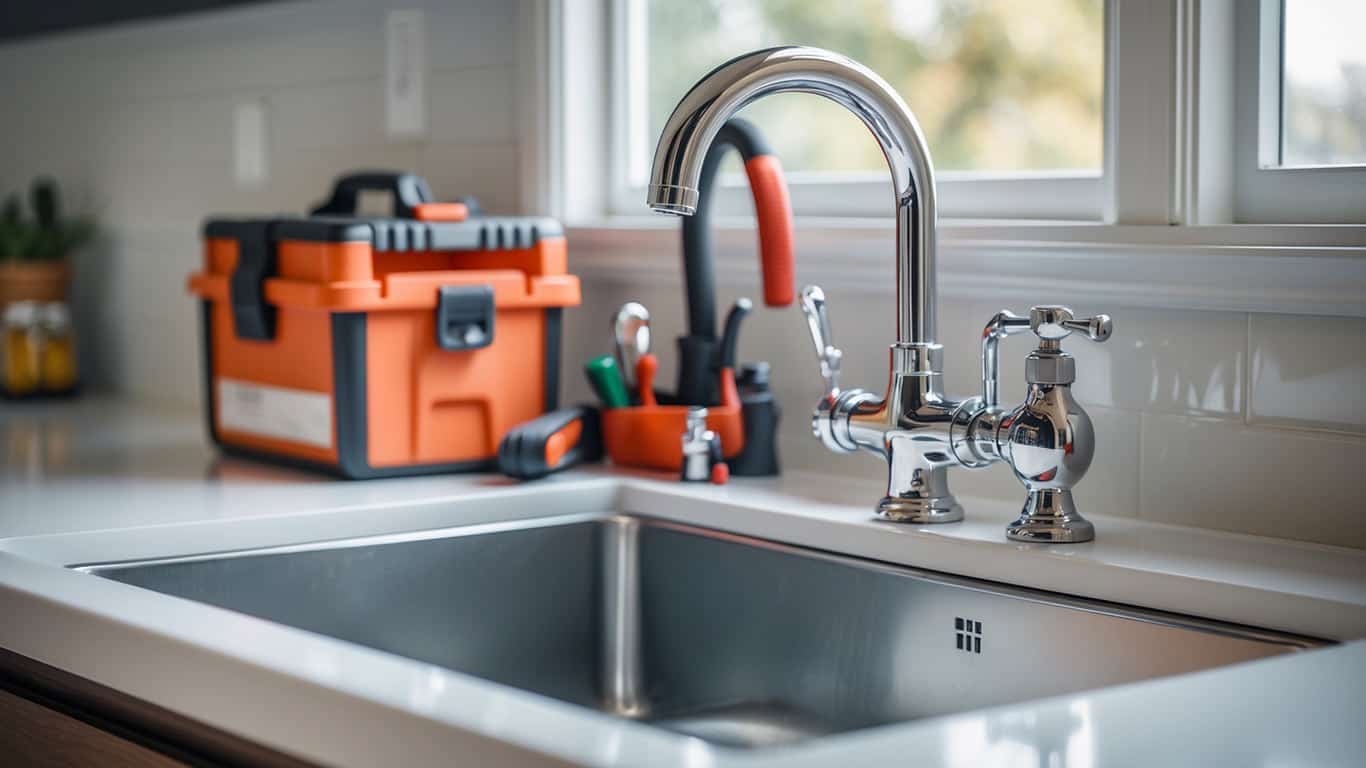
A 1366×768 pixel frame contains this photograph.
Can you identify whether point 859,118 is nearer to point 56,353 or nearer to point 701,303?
point 701,303

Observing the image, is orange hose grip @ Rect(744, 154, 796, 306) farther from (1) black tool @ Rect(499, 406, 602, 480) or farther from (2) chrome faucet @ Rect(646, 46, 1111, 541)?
(1) black tool @ Rect(499, 406, 602, 480)

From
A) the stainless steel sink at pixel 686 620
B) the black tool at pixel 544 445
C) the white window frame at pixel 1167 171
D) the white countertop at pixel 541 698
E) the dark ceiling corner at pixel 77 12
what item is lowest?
the stainless steel sink at pixel 686 620

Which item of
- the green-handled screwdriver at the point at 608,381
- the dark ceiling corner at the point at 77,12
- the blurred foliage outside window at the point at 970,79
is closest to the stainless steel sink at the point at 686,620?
the green-handled screwdriver at the point at 608,381

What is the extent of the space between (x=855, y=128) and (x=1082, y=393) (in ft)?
18.5

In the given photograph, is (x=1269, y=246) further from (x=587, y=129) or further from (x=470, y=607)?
(x=587, y=129)

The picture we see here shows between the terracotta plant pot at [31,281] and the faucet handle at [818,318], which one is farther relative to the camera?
the terracotta plant pot at [31,281]

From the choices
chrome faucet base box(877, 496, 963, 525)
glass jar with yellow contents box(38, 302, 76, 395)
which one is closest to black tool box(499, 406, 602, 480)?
chrome faucet base box(877, 496, 963, 525)

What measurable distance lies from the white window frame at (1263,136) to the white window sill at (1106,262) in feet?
0.25

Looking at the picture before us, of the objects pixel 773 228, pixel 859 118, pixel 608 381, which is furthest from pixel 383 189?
pixel 859 118

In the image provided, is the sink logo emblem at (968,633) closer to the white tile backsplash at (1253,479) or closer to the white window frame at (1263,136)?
the white tile backsplash at (1253,479)

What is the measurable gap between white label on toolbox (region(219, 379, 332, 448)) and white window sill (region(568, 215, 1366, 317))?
0.38m

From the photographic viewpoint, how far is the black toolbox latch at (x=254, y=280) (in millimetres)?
1486

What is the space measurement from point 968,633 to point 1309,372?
297 millimetres

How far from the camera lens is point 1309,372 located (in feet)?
3.51
